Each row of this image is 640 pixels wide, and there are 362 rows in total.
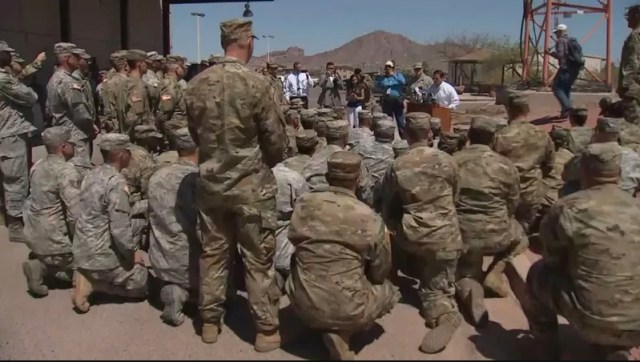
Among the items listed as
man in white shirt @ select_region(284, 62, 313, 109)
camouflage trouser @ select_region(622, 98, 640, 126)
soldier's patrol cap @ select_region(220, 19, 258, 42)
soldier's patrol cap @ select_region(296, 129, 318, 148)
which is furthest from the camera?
man in white shirt @ select_region(284, 62, 313, 109)

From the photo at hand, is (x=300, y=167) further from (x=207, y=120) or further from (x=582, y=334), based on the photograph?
(x=582, y=334)

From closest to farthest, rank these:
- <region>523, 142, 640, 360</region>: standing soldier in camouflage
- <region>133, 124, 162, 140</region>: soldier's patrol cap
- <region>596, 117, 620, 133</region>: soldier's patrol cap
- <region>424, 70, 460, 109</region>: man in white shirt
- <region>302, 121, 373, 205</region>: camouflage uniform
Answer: <region>523, 142, 640, 360</region>: standing soldier in camouflage → <region>596, 117, 620, 133</region>: soldier's patrol cap → <region>302, 121, 373, 205</region>: camouflage uniform → <region>133, 124, 162, 140</region>: soldier's patrol cap → <region>424, 70, 460, 109</region>: man in white shirt

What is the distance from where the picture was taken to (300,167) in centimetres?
570

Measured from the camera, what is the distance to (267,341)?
415cm

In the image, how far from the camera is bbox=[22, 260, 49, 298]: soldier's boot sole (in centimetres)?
504

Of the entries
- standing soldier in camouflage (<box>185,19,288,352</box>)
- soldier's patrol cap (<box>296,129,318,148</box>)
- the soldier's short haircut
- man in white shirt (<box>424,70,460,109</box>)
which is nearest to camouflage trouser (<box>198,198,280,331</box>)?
standing soldier in camouflage (<box>185,19,288,352</box>)

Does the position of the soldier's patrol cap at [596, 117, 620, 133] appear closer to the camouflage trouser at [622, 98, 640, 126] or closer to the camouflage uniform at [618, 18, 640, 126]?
the camouflage trouser at [622, 98, 640, 126]

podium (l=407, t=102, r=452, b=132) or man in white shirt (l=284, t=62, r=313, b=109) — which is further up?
man in white shirt (l=284, t=62, r=313, b=109)

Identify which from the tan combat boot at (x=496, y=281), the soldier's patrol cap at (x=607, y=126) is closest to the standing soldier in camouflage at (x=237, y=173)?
the tan combat boot at (x=496, y=281)

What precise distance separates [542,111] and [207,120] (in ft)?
37.6

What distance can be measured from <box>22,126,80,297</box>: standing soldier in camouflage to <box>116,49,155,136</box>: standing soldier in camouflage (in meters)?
3.10

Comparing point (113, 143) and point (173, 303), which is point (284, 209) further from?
point (113, 143)

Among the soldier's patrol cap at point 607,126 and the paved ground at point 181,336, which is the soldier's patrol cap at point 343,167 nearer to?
the paved ground at point 181,336

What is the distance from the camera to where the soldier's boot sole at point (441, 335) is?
408cm
